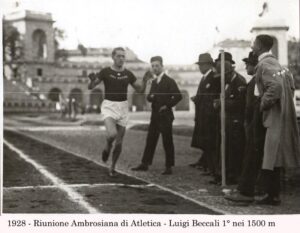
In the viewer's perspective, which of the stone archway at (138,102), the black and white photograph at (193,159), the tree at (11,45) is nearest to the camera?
the black and white photograph at (193,159)

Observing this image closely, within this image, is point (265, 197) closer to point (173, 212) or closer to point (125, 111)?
point (173, 212)

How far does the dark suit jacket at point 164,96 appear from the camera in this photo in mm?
6980

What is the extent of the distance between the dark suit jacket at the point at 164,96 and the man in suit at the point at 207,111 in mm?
300

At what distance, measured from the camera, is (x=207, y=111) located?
6762mm

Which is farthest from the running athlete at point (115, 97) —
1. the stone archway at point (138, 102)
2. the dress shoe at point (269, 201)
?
the stone archway at point (138, 102)

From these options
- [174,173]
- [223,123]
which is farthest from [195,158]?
[223,123]

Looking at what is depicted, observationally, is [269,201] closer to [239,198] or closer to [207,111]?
[239,198]

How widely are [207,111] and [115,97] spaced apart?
105 cm

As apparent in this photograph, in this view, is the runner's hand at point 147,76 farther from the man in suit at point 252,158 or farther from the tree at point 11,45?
the tree at point 11,45

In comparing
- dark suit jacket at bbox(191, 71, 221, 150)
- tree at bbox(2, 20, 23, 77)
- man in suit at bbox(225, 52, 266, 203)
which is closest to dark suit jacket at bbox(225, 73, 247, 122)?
dark suit jacket at bbox(191, 71, 221, 150)

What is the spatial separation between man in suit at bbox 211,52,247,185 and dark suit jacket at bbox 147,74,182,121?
878 millimetres

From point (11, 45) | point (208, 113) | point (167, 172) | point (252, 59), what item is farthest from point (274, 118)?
point (11, 45)
